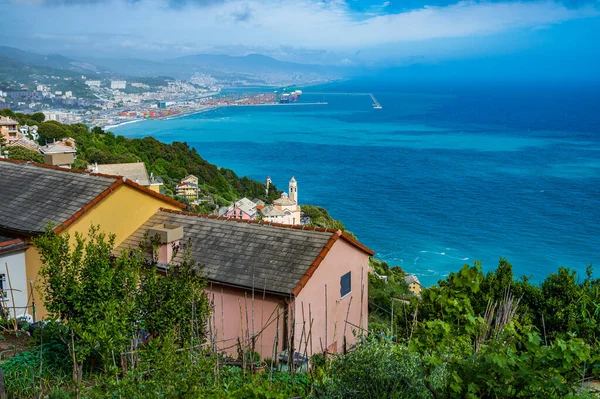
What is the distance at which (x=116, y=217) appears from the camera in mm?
10422

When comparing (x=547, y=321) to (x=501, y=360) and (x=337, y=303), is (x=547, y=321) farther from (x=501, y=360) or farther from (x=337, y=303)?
(x=501, y=360)

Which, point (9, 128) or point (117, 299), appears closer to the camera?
A: point (117, 299)

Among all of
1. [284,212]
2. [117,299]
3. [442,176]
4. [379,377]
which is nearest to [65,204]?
[117,299]

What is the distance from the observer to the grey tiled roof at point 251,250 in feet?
29.5

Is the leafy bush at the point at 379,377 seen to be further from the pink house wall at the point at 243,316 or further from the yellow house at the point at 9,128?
the yellow house at the point at 9,128

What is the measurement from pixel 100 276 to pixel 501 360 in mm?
3884

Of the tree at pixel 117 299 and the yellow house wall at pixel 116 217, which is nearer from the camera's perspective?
the tree at pixel 117 299

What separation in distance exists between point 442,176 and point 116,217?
63.5 meters

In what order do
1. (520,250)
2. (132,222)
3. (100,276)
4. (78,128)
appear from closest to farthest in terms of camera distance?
(100,276), (132,222), (520,250), (78,128)

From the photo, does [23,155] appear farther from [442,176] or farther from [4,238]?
[442,176]

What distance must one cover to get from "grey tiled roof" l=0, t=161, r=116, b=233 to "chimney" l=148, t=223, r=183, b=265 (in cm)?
136

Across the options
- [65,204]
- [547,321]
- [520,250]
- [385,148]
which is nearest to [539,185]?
[520,250]

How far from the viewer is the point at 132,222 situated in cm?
1078

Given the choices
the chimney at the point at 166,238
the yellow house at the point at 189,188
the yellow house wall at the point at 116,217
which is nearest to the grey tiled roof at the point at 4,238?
the yellow house wall at the point at 116,217
